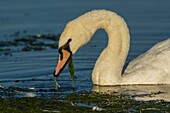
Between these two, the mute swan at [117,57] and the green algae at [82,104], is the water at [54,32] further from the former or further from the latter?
the green algae at [82,104]

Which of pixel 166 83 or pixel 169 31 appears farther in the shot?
pixel 169 31

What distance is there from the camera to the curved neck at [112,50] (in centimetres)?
1579

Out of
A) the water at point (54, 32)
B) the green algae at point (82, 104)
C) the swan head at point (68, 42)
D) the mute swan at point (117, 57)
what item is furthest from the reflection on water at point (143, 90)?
the swan head at point (68, 42)

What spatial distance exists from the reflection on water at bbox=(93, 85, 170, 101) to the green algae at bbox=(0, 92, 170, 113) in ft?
1.13

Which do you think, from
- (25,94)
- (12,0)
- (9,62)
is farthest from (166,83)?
(12,0)

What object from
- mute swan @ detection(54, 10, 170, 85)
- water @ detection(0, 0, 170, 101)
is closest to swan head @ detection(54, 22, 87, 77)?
mute swan @ detection(54, 10, 170, 85)

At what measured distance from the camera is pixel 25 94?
48.7 ft

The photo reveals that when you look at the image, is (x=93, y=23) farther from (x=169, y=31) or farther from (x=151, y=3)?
(x=151, y=3)

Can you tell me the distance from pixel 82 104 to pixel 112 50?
2702mm

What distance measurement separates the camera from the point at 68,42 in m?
14.9

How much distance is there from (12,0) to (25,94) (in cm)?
1148

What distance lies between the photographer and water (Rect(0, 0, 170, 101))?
16234 mm

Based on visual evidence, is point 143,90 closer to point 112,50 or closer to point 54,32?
point 112,50

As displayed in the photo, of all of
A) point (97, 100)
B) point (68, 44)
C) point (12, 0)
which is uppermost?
point (12, 0)
